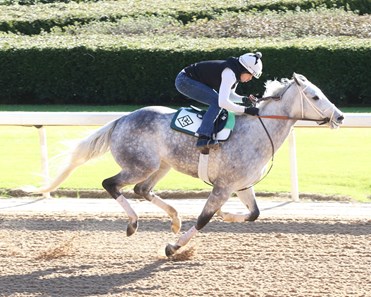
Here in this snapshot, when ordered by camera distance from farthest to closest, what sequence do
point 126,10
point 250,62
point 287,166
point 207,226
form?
point 126,10 → point 287,166 → point 207,226 → point 250,62

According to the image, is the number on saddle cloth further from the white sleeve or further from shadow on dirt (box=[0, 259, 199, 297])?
shadow on dirt (box=[0, 259, 199, 297])

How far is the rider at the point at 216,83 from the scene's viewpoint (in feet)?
25.4

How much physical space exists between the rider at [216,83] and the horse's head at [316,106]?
0.35 meters

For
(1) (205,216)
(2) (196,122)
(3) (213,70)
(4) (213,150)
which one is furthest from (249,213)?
(3) (213,70)

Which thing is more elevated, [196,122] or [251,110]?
[251,110]

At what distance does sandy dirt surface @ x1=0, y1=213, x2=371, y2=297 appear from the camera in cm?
697

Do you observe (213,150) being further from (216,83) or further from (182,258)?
(182,258)

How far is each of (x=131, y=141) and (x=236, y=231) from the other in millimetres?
1359

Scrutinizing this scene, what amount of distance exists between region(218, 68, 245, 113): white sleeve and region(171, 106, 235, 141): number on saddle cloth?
0.16 meters

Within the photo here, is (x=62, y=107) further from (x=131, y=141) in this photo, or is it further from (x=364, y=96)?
(x=131, y=141)

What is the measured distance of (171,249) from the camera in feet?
25.7

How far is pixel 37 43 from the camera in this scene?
1631cm

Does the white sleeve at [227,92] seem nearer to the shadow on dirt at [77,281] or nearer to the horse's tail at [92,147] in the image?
the horse's tail at [92,147]

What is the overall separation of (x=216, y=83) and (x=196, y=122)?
15.1 inches
